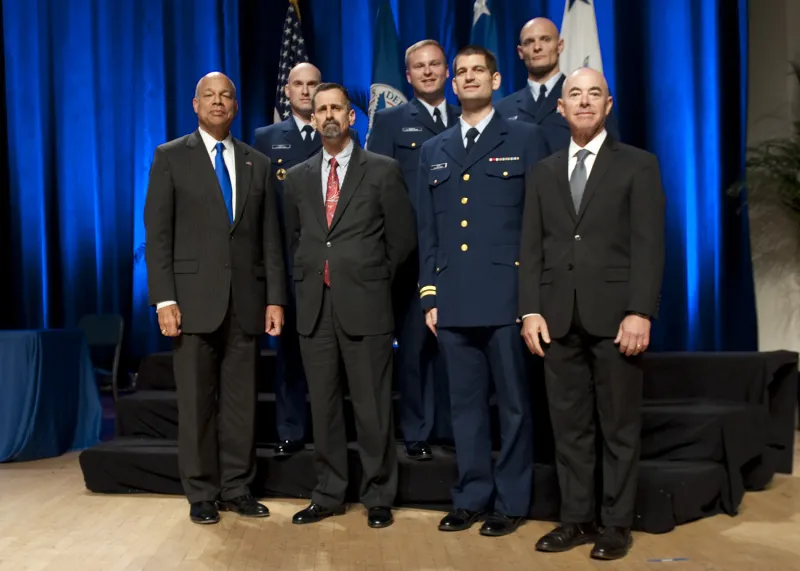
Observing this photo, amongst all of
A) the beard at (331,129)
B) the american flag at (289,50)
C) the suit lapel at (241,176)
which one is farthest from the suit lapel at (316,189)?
the american flag at (289,50)

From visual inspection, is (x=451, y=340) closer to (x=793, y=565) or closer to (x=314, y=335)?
(x=314, y=335)

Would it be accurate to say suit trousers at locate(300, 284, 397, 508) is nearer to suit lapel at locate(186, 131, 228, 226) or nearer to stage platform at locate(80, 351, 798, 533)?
stage platform at locate(80, 351, 798, 533)

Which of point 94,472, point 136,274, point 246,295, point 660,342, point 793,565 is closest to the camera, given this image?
point 793,565

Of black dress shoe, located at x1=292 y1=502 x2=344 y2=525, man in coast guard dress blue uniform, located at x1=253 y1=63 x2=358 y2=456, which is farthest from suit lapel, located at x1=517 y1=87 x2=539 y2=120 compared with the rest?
black dress shoe, located at x1=292 y1=502 x2=344 y2=525

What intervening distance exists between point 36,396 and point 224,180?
213 cm

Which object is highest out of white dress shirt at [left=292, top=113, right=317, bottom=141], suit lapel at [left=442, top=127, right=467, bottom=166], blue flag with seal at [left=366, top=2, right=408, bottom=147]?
blue flag with seal at [left=366, top=2, right=408, bottom=147]

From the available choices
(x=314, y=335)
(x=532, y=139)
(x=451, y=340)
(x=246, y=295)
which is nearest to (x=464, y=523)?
(x=451, y=340)

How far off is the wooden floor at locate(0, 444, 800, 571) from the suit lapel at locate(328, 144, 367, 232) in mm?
1138

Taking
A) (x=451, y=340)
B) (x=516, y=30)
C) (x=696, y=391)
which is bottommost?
(x=696, y=391)

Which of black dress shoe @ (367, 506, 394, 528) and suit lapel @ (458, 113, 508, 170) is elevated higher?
suit lapel @ (458, 113, 508, 170)

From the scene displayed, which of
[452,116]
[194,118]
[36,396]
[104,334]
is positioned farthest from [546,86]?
[104,334]

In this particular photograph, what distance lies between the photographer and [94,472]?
13.1 ft

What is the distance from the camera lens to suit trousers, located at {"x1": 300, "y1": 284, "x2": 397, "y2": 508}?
11.0 feet

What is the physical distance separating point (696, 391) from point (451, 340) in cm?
158
